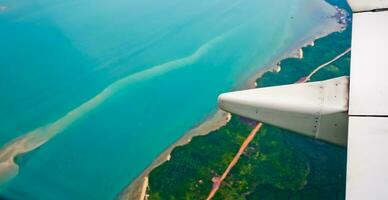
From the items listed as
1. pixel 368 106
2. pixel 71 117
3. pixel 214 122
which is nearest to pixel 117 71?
pixel 71 117

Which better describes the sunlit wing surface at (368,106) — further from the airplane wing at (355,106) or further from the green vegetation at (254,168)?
the green vegetation at (254,168)

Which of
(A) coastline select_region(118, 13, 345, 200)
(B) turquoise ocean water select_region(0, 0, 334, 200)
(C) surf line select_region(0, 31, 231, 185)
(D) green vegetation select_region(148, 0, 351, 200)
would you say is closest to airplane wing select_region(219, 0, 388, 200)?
(D) green vegetation select_region(148, 0, 351, 200)

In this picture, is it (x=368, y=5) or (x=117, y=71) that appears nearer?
(x=368, y=5)

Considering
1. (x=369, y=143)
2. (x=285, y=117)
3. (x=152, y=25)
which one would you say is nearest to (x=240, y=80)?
(x=152, y=25)

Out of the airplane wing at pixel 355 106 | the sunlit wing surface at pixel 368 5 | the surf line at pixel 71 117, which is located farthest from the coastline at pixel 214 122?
the sunlit wing surface at pixel 368 5

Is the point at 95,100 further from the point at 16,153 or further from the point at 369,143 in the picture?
the point at 369,143

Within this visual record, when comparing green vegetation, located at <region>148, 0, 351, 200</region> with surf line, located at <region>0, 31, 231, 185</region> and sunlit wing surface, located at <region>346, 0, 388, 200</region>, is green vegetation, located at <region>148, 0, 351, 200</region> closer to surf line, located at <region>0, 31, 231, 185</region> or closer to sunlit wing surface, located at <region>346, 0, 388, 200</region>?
surf line, located at <region>0, 31, 231, 185</region>

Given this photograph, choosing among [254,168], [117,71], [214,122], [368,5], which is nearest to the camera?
[368,5]

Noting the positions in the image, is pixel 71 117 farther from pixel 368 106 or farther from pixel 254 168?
pixel 368 106
